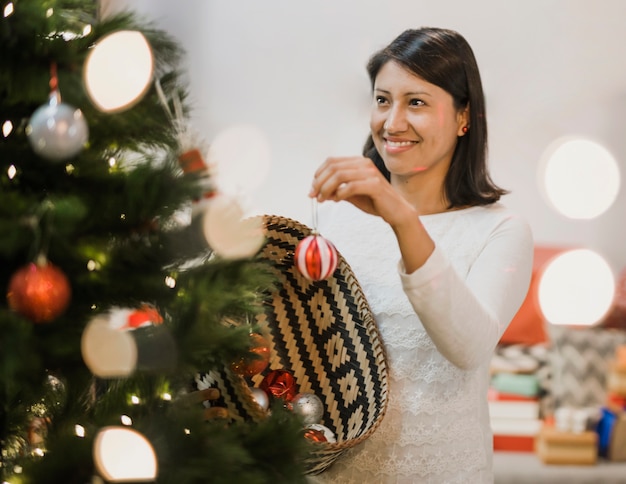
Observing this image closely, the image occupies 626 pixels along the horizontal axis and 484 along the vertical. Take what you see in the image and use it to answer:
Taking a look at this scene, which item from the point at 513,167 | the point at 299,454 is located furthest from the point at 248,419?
the point at 513,167

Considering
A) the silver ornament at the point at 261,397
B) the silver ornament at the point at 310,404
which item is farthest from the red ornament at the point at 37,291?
the silver ornament at the point at 310,404

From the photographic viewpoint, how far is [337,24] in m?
2.92

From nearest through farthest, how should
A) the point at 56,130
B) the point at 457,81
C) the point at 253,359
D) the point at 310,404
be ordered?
the point at 56,130 < the point at 253,359 < the point at 310,404 < the point at 457,81

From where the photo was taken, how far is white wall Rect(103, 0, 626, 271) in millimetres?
2883

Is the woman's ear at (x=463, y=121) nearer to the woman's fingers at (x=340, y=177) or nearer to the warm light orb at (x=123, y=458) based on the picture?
the woman's fingers at (x=340, y=177)

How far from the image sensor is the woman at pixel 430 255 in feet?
2.79

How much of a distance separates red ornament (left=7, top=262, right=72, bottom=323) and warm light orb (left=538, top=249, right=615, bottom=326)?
2290mm

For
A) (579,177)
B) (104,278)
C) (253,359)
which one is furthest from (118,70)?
(579,177)

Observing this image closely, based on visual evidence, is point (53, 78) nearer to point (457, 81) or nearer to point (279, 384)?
point (279, 384)

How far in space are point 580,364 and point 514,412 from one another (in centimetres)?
28

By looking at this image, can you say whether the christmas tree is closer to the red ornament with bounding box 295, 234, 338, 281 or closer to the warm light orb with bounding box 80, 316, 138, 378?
the warm light orb with bounding box 80, 316, 138, 378

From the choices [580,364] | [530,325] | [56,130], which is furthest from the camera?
[530,325]

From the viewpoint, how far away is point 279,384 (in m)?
0.98

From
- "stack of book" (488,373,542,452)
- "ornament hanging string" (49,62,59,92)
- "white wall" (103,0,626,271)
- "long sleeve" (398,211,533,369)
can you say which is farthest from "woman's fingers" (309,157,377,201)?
"white wall" (103,0,626,271)
